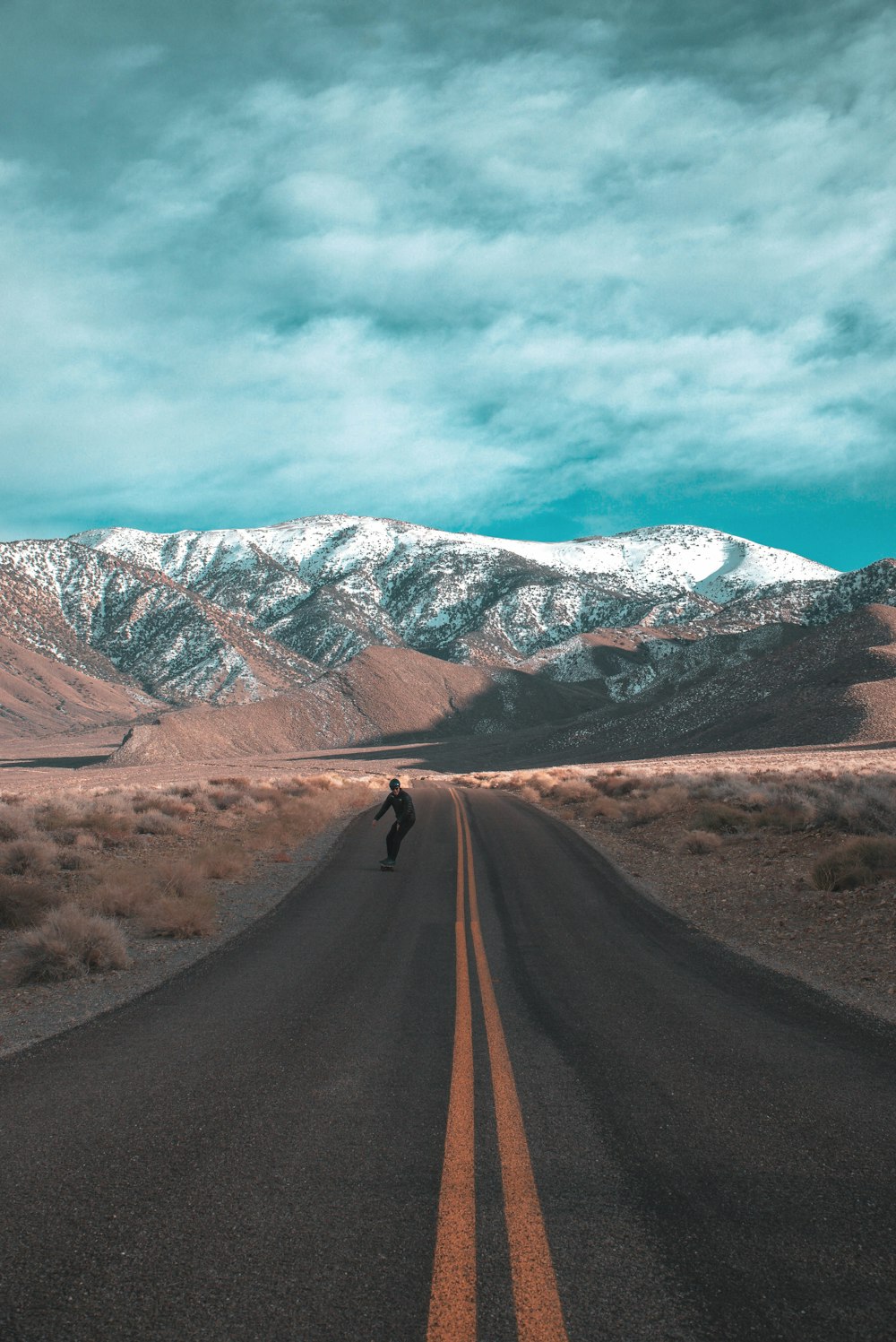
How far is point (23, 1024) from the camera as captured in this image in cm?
657

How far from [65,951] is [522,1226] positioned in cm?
662

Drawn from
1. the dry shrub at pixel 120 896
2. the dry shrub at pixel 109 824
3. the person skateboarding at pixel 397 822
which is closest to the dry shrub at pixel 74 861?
the dry shrub at pixel 120 896

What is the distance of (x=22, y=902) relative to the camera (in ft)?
Answer: 33.6

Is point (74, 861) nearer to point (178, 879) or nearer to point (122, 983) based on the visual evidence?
point (178, 879)

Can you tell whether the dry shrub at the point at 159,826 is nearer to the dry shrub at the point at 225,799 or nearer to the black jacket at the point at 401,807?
the dry shrub at the point at 225,799

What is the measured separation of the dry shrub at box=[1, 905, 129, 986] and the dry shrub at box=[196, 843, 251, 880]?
16.8 ft

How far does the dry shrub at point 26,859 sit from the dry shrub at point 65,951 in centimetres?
404

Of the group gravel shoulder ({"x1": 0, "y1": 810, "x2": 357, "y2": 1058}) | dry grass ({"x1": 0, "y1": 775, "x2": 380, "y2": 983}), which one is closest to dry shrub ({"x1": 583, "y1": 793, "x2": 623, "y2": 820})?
dry grass ({"x1": 0, "y1": 775, "x2": 380, "y2": 983})

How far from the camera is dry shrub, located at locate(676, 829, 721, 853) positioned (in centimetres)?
1563

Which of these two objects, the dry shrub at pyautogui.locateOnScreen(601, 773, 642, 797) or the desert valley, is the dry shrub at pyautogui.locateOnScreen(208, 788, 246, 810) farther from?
the dry shrub at pyautogui.locateOnScreen(601, 773, 642, 797)

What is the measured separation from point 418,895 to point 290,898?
2.18 metres

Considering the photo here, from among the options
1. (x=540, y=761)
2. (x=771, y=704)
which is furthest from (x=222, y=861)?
(x=540, y=761)

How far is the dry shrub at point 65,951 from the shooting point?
7898mm

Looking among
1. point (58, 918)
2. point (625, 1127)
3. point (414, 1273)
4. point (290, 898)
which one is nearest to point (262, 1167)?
point (414, 1273)
